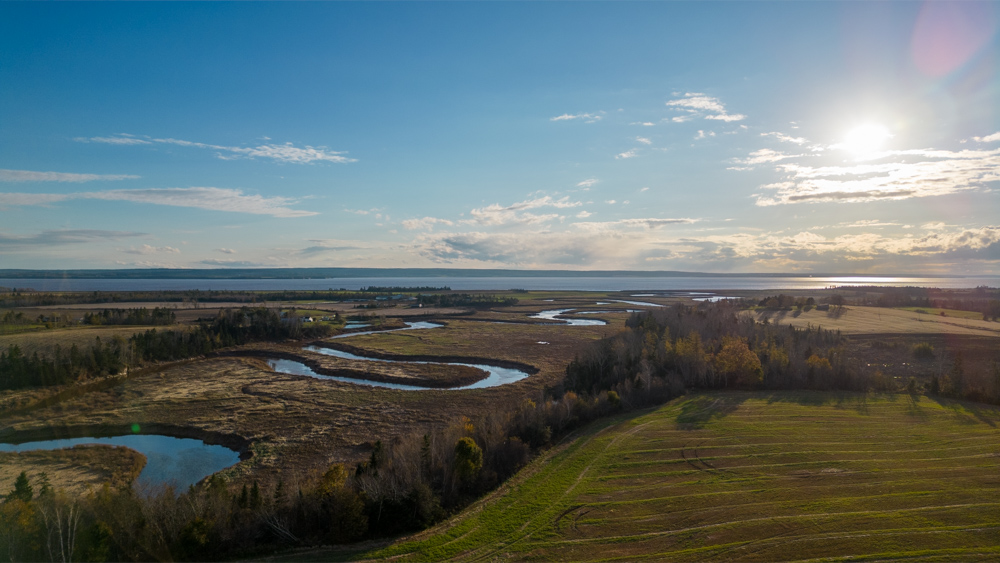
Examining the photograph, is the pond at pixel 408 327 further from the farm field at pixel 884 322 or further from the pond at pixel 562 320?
the farm field at pixel 884 322

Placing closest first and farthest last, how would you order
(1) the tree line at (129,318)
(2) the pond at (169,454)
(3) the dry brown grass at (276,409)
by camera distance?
(2) the pond at (169,454) → (3) the dry brown grass at (276,409) → (1) the tree line at (129,318)

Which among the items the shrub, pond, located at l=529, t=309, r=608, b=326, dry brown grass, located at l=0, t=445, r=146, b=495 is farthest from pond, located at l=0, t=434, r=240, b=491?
pond, located at l=529, t=309, r=608, b=326

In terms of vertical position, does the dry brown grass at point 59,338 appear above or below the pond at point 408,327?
above

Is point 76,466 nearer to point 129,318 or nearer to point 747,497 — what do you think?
point 747,497

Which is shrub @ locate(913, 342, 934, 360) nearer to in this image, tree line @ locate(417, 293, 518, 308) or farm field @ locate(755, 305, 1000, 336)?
farm field @ locate(755, 305, 1000, 336)

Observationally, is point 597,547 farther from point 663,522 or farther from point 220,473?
point 220,473

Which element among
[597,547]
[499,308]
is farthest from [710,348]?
[499,308]

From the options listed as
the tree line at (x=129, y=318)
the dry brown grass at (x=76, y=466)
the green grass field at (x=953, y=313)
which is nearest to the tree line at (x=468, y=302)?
the tree line at (x=129, y=318)

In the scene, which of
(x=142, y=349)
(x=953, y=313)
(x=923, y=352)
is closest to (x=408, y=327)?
(x=142, y=349)
